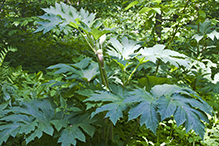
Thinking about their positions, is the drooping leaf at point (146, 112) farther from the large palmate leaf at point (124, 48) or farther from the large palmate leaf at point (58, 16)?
the large palmate leaf at point (58, 16)

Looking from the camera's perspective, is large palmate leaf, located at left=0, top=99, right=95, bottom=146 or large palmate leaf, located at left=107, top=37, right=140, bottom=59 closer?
large palmate leaf, located at left=0, top=99, right=95, bottom=146

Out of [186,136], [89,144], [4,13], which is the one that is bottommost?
[186,136]

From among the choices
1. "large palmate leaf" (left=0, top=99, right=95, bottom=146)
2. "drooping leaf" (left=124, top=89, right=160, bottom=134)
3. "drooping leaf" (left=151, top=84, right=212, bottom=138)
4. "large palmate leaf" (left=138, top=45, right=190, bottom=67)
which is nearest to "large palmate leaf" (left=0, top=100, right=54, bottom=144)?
"large palmate leaf" (left=0, top=99, right=95, bottom=146)

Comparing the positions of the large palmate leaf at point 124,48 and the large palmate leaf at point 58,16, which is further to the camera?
the large palmate leaf at point 124,48

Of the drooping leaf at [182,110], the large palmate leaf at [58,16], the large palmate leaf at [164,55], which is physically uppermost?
the large palmate leaf at [58,16]

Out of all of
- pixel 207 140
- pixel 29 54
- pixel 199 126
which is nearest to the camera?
pixel 199 126

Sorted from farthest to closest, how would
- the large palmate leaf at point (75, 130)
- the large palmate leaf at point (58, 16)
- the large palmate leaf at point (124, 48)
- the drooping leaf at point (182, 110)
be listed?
the large palmate leaf at point (124, 48) → the large palmate leaf at point (58, 16) → the large palmate leaf at point (75, 130) → the drooping leaf at point (182, 110)

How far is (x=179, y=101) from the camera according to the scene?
3.40ft

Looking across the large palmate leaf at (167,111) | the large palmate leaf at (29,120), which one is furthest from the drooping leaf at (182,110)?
the large palmate leaf at (29,120)

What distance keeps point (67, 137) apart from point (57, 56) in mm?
2311

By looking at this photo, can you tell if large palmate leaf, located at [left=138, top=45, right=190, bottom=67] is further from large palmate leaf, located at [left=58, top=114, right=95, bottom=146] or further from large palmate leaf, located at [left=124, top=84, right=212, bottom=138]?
large palmate leaf, located at [left=58, top=114, right=95, bottom=146]

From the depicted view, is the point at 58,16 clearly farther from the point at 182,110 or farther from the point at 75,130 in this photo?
the point at 182,110

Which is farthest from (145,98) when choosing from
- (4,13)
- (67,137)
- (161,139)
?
(4,13)

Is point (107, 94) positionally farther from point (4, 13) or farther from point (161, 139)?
point (4, 13)
